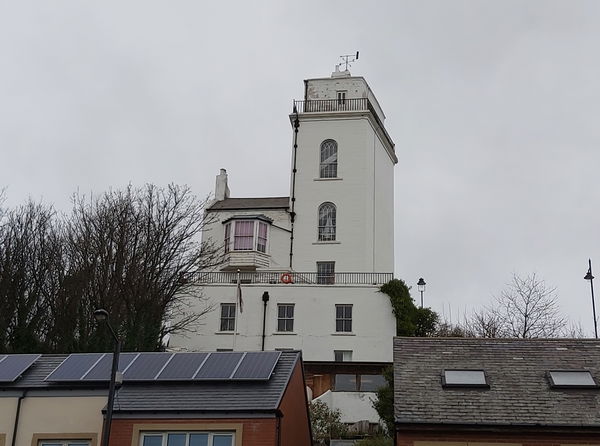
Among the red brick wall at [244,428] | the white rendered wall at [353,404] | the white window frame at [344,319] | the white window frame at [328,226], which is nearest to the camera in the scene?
the red brick wall at [244,428]

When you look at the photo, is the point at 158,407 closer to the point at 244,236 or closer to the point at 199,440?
the point at 199,440

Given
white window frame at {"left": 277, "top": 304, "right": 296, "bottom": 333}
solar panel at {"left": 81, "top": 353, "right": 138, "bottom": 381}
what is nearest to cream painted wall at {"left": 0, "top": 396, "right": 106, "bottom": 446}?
solar panel at {"left": 81, "top": 353, "right": 138, "bottom": 381}

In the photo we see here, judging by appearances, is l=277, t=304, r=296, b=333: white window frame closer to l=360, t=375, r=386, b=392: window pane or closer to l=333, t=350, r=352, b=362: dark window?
l=333, t=350, r=352, b=362: dark window

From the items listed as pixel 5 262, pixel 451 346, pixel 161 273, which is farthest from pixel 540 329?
pixel 5 262

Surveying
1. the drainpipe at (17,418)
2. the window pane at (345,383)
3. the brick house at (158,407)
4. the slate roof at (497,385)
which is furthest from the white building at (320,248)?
the drainpipe at (17,418)

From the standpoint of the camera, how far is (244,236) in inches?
1901

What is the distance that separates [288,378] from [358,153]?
31.0 m

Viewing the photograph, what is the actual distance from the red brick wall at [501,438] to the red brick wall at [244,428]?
114 inches

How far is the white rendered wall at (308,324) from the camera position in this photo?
41.2 m

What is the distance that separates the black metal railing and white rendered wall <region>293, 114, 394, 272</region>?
29.2 inches

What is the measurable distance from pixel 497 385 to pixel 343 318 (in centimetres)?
2279

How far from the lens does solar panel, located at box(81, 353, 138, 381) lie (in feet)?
65.7

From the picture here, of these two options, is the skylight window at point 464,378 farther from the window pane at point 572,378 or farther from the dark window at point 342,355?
the dark window at point 342,355

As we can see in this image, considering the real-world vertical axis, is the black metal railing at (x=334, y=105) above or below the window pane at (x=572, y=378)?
above
